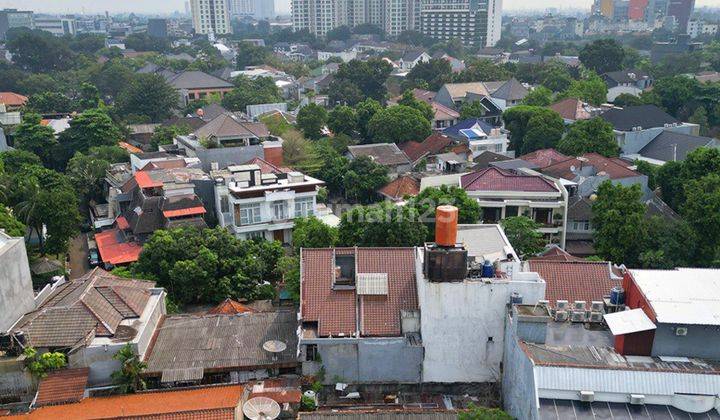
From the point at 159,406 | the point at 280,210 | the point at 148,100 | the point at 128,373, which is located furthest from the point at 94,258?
the point at 148,100

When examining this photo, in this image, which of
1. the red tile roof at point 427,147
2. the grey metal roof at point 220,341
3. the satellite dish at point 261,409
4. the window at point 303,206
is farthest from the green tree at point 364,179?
the satellite dish at point 261,409

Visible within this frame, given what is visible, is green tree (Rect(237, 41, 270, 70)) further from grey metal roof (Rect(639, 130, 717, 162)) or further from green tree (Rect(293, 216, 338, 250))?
green tree (Rect(293, 216, 338, 250))

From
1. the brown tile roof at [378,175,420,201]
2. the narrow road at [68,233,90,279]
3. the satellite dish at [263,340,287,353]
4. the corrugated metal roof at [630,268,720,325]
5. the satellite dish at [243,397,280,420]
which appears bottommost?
the narrow road at [68,233,90,279]

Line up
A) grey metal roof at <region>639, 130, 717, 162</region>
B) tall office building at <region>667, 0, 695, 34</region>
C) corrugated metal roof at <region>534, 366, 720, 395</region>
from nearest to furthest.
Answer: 1. corrugated metal roof at <region>534, 366, 720, 395</region>
2. grey metal roof at <region>639, 130, 717, 162</region>
3. tall office building at <region>667, 0, 695, 34</region>

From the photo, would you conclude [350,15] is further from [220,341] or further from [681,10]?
[220,341]

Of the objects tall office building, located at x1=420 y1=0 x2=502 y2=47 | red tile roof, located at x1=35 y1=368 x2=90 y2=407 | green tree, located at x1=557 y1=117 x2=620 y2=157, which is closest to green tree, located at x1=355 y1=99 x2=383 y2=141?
green tree, located at x1=557 y1=117 x2=620 y2=157

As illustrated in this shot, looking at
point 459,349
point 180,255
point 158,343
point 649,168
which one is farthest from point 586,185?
point 158,343

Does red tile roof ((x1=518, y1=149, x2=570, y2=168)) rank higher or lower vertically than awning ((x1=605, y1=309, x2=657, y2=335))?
lower
